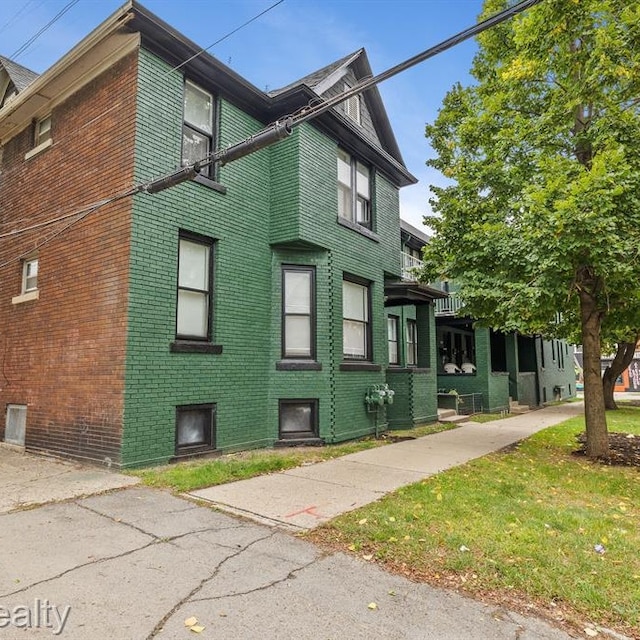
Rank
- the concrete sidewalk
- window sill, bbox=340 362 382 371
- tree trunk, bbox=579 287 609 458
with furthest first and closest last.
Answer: window sill, bbox=340 362 382 371 → tree trunk, bbox=579 287 609 458 → the concrete sidewalk

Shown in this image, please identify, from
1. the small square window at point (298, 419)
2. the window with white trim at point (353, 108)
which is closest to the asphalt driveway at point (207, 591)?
the small square window at point (298, 419)

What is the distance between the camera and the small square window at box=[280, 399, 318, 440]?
9492 millimetres

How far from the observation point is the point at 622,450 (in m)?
9.81

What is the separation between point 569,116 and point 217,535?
8475 mm

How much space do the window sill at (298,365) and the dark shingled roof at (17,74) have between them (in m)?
8.01

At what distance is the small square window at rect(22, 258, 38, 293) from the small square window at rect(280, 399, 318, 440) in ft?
17.4

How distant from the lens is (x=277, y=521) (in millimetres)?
4910

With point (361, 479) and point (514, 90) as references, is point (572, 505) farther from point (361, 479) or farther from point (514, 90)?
point (514, 90)

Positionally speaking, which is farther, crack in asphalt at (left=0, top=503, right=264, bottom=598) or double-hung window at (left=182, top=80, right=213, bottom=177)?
double-hung window at (left=182, top=80, right=213, bottom=177)

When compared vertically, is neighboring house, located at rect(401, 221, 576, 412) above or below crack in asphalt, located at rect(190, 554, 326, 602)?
above

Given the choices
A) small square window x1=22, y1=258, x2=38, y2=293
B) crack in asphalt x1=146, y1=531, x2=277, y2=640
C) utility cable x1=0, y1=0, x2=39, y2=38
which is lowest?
crack in asphalt x1=146, y1=531, x2=277, y2=640

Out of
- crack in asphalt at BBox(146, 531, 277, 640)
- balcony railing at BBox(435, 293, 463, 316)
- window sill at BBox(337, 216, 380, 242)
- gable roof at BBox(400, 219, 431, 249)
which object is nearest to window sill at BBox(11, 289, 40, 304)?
window sill at BBox(337, 216, 380, 242)

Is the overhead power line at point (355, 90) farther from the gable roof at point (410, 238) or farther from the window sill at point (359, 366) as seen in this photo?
the gable roof at point (410, 238)

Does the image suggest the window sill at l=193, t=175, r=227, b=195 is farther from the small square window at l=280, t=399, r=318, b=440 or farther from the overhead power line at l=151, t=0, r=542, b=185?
the small square window at l=280, t=399, r=318, b=440
